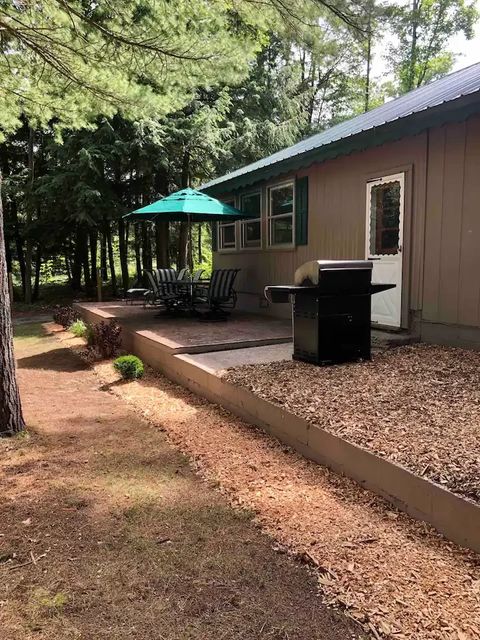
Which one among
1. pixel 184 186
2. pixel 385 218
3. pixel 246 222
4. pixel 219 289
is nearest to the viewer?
pixel 385 218

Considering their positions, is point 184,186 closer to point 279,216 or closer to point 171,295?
point 279,216

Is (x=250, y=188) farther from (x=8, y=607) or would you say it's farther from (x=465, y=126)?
(x=8, y=607)

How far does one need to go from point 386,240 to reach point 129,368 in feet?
11.8

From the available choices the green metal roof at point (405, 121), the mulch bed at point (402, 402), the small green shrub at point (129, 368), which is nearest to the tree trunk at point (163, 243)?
the green metal roof at point (405, 121)

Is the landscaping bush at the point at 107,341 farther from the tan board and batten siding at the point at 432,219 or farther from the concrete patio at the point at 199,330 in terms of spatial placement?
the tan board and batten siding at the point at 432,219

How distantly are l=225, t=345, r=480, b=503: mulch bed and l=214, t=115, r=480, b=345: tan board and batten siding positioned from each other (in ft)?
1.67

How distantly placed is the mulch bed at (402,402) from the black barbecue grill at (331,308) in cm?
16

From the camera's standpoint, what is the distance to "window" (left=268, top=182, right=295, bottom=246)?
8.07 m

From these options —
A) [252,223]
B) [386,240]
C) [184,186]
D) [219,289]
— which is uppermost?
[184,186]

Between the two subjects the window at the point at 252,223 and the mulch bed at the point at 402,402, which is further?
the window at the point at 252,223

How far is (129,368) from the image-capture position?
18.2ft

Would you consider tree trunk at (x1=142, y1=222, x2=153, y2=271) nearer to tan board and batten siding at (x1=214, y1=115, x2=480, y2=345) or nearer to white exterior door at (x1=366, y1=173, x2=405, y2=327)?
tan board and batten siding at (x1=214, y1=115, x2=480, y2=345)

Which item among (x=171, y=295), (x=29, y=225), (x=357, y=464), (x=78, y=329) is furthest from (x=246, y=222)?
(x=29, y=225)

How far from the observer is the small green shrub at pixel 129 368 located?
5551mm
